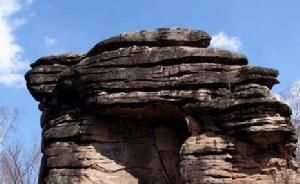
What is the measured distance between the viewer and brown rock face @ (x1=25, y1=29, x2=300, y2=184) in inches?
533

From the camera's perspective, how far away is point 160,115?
50.5 ft

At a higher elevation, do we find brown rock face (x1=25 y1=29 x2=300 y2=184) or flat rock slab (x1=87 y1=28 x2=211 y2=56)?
flat rock slab (x1=87 y1=28 x2=211 y2=56)

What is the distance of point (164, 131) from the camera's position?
51.9 ft

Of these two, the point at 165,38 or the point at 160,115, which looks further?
the point at 160,115

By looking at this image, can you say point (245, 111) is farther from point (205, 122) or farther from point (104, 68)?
point (104, 68)

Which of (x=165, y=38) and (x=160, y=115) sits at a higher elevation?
(x=165, y=38)

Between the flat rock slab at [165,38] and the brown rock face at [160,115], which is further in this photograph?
the flat rock slab at [165,38]

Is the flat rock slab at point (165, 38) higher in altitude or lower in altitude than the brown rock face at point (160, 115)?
higher

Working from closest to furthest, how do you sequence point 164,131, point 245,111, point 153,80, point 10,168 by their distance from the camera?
1. point 245,111
2. point 153,80
3. point 164,131
4. point 10,168

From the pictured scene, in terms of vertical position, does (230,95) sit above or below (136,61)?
below

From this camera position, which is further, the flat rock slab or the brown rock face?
the flat rock slab

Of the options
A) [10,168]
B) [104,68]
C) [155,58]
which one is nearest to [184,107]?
[155,58]

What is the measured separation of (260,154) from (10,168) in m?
16.2

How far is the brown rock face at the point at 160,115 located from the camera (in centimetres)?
1354
